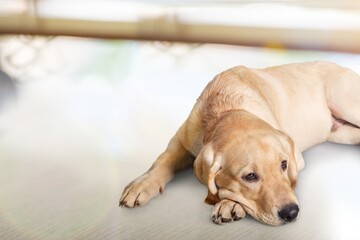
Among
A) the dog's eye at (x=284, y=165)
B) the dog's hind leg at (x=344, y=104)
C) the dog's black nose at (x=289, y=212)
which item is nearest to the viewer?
the dog's black nose at (x=289, y=212)

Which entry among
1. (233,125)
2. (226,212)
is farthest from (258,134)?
(226,212)

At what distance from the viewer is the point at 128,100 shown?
1.80 m

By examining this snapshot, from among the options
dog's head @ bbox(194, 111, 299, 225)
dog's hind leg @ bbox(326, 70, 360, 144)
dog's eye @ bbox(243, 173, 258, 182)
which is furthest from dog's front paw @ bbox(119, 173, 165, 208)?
dog's hind leg @ bbox(326, 70, 360, 144)

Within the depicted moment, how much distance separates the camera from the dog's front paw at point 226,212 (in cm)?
117

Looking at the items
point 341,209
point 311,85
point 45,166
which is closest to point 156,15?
point 311,85

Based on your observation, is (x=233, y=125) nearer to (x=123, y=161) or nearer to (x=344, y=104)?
(x=123, y=161)

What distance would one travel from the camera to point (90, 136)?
162 centimetres

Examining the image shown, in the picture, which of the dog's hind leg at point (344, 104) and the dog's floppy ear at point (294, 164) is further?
the dog's hind leg at point (344, 104)

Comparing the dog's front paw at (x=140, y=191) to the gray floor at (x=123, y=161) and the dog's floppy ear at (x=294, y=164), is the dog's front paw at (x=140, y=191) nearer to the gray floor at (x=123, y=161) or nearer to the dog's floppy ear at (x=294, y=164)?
the gray floor at (x=123, y=161)

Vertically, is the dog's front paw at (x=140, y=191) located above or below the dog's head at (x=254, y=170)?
below

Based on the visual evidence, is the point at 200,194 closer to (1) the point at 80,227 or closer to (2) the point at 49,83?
(1) the point at 80,227

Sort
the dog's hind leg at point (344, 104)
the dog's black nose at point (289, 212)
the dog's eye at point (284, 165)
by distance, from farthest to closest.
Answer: the dog's hind leg at point (344, 104) < the dog's eye at point (284, 165) < the dog's black nose at point (289, 212)

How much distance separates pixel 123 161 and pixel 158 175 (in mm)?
117

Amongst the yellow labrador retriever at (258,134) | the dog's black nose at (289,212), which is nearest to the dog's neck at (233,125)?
the yellow labrador retriever at (258,134)
